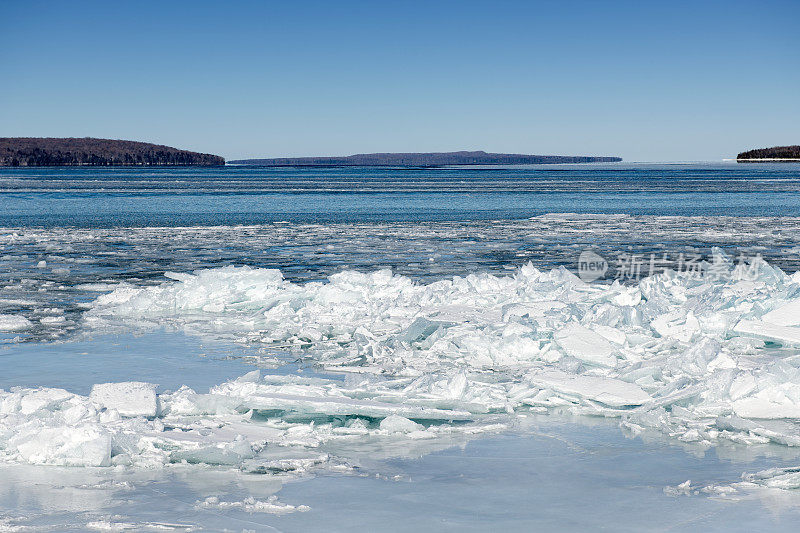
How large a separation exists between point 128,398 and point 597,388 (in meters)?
2.81

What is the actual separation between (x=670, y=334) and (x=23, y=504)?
483 centimetres

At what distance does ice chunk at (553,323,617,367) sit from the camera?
5867mm

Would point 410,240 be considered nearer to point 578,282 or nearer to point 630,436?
point 578,282

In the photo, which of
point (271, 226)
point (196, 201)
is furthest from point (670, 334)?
point (196, 201)

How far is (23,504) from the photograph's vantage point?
11.1 ft

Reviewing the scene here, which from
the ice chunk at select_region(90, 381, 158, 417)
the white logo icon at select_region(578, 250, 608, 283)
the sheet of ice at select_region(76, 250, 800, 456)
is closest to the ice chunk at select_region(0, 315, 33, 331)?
the sheet of ice at select_region(76, 250, 800, 456)

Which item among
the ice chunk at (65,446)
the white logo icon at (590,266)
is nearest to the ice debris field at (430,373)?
the ice chunk at (65,446)

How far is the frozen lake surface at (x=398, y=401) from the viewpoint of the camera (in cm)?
342

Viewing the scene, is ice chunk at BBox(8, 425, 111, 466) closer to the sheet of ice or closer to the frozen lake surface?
the frozen lake surface

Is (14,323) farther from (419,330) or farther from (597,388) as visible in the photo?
(597,388)

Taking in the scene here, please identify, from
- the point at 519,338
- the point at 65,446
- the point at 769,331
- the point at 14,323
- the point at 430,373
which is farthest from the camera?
the point at 14,323

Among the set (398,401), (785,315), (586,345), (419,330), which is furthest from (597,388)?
(785,315)

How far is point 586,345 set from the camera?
6.01 meters

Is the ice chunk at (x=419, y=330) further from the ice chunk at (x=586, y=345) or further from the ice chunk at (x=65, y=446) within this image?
the ice chunk at (x=65, y=446)
